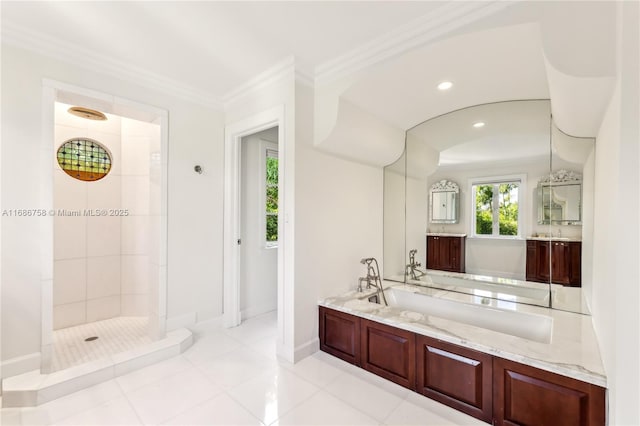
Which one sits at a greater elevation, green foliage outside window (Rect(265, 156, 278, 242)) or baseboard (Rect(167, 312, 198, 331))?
green foliage outside window (Rect(265, 156, 278, 242))

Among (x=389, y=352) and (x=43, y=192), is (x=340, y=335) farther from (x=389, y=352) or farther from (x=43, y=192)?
(x=43, y=192)

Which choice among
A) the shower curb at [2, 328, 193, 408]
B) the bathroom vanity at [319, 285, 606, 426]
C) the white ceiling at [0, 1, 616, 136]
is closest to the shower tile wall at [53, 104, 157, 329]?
the white ceiling at [0, 1, 616, 136]

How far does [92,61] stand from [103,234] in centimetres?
198

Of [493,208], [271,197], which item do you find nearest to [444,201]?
[493,208]

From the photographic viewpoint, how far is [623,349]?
3.72 ft

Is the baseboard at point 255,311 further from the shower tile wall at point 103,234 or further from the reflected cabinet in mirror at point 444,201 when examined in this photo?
the reflected cabinet in mirror at point 444,201

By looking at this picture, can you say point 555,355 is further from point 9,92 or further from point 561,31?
point 9,92

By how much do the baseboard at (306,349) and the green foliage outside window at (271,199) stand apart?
1655 millimetres

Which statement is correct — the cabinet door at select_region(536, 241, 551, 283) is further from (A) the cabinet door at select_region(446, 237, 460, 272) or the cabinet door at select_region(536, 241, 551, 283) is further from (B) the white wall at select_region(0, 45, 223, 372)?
(B) the white wall at select_region(0, 45, 223, 372)

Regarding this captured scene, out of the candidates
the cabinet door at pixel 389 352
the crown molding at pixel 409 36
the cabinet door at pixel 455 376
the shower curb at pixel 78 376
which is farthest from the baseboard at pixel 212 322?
the crown molding at pixel 409 36

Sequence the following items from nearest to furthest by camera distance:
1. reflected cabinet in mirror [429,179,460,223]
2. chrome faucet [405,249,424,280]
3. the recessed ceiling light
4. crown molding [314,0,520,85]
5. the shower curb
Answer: crown molding [314,0,520,85] → the shower curb → the recessed ceiling light → reflected cabinet in mirror [429,179,460,223] → chrome faucet [405,249,424,280]

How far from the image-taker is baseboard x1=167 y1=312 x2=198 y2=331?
2.77 metres

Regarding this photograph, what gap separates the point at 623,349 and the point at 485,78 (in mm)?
1924

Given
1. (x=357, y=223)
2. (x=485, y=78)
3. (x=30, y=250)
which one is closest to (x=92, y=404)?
(x=30, y=250)
